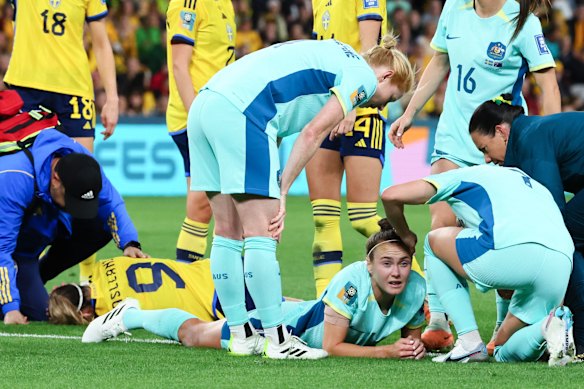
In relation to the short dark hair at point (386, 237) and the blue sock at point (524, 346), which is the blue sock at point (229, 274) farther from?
the blue sock at point (524, 346)

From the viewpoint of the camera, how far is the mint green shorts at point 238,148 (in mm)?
5215

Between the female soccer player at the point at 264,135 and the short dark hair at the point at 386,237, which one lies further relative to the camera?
the short dark hair at the point at 386,237

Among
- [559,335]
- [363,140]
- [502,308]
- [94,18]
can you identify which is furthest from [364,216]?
[559,335]

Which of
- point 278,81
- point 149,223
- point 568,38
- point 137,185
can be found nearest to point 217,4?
point 278,81

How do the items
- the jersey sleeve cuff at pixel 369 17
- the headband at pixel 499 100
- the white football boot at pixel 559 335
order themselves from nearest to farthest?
the white football boot at pixel 559 335
the headband at pixel 499 100
the jersey sleeve cuff at pixel 369 17

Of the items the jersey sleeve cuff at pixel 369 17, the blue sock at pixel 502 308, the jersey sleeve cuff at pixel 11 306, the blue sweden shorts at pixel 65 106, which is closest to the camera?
the blue sock at pixel 502 308

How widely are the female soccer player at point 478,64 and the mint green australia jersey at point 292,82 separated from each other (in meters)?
1.25

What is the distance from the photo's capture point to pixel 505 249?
16.6 ft

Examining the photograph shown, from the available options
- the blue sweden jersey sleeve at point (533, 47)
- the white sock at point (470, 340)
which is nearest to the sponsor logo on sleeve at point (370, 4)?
the blue sweden jersey sleeve at point (533, 47)

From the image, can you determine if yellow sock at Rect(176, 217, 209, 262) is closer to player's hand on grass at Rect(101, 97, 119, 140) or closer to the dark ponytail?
player's hand on grass at Rect(101, 97, 119, 140)

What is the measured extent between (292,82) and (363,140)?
1974 mm

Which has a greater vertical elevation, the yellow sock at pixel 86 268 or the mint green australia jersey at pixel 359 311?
the mint green australia jersey at pixel 359 311

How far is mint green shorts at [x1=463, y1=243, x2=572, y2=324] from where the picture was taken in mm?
5047

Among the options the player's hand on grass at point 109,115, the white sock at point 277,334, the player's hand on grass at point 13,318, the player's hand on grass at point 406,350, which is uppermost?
the player's hand on grass at point 109,115
